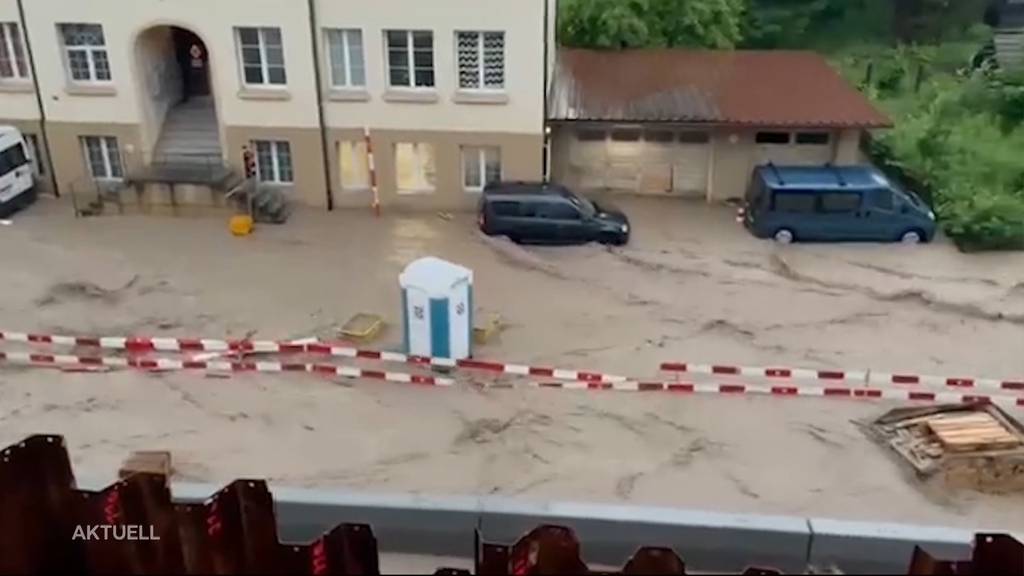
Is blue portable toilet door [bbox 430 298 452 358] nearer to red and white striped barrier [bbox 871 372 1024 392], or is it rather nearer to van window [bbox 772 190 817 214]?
red and white striped barrier [bbox 871 372 1024 392]

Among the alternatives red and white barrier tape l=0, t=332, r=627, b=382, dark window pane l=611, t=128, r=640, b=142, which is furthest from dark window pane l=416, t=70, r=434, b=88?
red and white barrier tape l=0, t=332, r=627, b=382

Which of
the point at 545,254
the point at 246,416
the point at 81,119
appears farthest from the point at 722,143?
the point at 81,119

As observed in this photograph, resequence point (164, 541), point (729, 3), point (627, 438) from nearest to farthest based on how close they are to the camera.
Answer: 1. point (164, 541)
2. point (627, 438)
3. point (729, 3)

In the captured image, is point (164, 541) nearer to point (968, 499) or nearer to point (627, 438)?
point (627, 438)

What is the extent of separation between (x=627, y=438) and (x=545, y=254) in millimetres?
6661

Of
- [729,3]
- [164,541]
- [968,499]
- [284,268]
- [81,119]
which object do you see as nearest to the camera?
[164,541]

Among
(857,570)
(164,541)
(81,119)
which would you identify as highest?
(164,541)

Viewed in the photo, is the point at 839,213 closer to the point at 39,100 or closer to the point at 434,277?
the point at 434,277

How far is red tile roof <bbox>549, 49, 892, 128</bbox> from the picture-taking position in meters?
23.4

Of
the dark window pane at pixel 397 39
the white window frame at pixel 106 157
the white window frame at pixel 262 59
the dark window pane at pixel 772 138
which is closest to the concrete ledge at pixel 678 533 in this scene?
the dark window pane at pixel 397 39

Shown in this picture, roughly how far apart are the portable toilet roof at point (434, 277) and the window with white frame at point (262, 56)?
7.96m

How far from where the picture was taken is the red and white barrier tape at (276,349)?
56.2ft

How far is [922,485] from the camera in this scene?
48.0 ft

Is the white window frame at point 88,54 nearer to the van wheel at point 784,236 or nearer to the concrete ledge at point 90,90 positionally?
the concrete ledge at point 90,90
